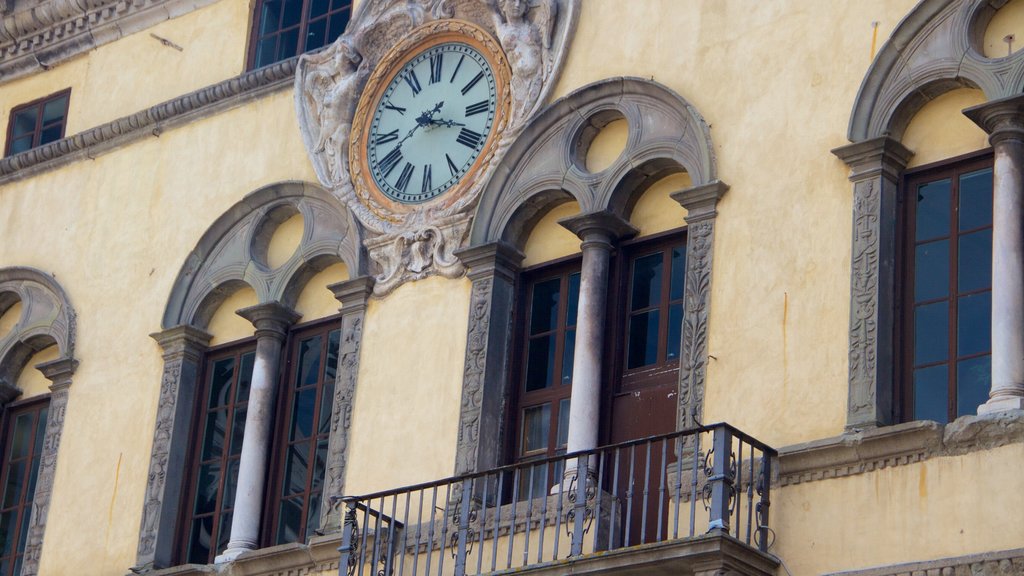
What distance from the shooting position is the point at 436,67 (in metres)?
17.6

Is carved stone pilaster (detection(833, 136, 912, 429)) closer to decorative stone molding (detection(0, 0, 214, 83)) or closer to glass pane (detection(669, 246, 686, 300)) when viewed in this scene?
glass pane (detection(669, 246, 686, 300))

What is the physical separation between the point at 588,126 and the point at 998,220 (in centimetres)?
372

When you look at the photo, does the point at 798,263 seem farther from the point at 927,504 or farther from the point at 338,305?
the point at 338,305

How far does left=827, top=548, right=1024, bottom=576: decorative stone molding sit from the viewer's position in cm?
1259

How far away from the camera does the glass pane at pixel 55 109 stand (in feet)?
68.8

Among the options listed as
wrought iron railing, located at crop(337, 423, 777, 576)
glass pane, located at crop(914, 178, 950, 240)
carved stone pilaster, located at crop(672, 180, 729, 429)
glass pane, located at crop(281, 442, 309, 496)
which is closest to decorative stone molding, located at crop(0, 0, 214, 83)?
glass pane, located at crop(281, 442, 309, 496)

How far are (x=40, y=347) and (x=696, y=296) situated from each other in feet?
24.0

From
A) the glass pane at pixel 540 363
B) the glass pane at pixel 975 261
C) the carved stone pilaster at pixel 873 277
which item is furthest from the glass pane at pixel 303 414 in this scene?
the glass pane at pixel 975 261

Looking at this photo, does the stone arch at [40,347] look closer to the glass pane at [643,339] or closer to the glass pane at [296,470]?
the glass pane at [296,470]

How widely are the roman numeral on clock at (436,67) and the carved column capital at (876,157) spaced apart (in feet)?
13.5

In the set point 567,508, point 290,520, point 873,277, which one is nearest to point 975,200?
point 873,277

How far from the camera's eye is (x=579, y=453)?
14.3 metres

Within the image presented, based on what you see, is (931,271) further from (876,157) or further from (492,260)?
(492,260)

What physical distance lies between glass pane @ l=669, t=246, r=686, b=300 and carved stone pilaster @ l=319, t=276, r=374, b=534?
2.76 metres
